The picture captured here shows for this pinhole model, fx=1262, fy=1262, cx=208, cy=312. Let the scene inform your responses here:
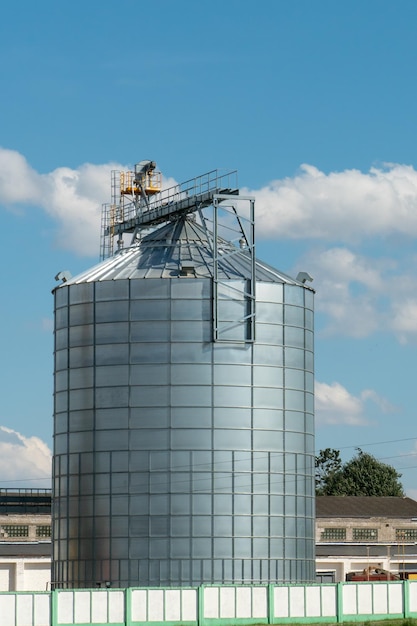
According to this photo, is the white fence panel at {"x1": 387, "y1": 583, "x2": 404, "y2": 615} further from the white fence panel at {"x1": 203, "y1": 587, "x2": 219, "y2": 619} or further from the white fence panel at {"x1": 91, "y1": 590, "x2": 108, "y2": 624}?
the white fence panel at {"x1": 91, "y1": 590, "x2": 108, "y2": 624}

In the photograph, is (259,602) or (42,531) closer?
(259,602)

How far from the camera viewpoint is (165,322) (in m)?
61.1

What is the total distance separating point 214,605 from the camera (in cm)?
5475

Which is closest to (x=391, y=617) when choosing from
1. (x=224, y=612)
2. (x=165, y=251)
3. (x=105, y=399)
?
(x=224, y=612)

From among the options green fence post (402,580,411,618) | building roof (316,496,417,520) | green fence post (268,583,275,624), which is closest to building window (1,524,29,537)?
building roof (316,496,417,520)

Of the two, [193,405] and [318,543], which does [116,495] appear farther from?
[318,543]

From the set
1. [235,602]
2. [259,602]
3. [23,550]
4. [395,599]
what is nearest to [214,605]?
[235,602]

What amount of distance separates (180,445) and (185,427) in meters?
0.89

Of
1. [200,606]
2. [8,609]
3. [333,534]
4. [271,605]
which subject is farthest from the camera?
[333,534]

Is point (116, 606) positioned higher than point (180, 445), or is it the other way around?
point (180, 445)

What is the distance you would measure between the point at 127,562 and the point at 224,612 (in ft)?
22.5

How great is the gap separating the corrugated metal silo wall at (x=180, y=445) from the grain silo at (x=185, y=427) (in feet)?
0.19

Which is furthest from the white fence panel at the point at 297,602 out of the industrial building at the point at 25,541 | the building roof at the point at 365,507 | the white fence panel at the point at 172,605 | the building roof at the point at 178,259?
the building roof at the point at 365,507

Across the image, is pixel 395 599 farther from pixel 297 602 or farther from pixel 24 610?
pixel 24 610
